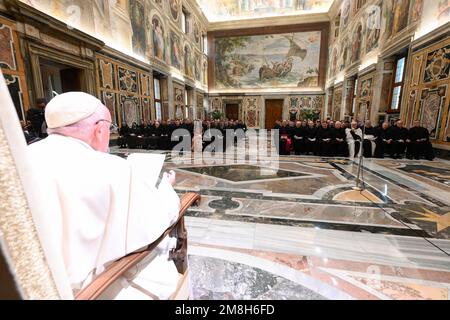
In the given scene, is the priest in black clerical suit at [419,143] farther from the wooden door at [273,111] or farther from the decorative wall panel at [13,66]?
the wooden door at [273,111]

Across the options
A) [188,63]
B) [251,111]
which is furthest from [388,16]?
[251,111]

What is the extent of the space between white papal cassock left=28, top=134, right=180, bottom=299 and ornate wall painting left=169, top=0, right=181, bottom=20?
50.4 ft

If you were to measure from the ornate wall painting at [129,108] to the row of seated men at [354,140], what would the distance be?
6.62 m

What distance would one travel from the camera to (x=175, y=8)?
13852mm

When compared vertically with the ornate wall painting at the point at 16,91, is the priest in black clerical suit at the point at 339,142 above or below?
below

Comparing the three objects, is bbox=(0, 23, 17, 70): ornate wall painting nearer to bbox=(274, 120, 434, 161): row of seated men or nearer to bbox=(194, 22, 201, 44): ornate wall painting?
bbox=(274, 120, 434, 161): row of seated men

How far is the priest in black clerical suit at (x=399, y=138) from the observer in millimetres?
7148

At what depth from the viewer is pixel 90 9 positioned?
770cm

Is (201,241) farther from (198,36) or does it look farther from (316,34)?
(316,34)

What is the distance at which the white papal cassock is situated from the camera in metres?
0.86

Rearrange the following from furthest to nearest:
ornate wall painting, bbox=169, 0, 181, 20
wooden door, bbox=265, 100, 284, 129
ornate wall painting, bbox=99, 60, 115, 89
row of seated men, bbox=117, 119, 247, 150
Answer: wooden door, bbox=265, 100, 284, 129 → ornate wall painting, bbox=169, 0, 181, 20 → row of seated men, bbox=117, 119, 247, 150 → ornate wall painting, bbox=99, 60, 115, 89

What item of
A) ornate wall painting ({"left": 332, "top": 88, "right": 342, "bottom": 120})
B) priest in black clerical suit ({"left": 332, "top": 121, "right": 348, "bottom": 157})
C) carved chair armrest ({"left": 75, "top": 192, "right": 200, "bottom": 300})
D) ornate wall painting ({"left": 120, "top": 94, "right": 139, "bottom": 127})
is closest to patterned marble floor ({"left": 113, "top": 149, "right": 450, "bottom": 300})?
carved chair armrest ({"left": 75, "top": 192, "right": 200, "bottom": 300})

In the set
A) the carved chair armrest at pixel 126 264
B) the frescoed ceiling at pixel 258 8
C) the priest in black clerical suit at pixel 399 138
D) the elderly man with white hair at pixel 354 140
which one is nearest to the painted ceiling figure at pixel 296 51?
the frescoed ceiling at pixel 258 8

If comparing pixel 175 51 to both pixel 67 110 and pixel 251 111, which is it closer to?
pixel 251 111
